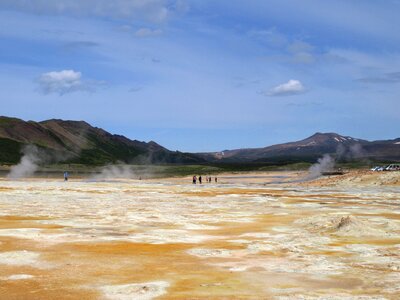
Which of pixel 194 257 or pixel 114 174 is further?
pixel 114 174

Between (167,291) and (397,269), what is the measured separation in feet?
19.9

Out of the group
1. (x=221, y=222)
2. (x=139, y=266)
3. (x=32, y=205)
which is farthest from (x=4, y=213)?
(x=139, y=266)

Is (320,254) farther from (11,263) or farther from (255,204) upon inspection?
(255,204)

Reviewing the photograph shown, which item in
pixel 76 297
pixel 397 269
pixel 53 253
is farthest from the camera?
pixel 53 253

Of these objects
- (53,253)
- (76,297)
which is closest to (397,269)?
(76,297)

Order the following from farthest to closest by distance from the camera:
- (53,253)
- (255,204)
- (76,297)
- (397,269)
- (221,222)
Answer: (255,204) → (221,222) → (53,253) → (397,269) → (76,297)

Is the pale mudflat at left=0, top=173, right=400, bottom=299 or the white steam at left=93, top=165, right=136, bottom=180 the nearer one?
the pale mudflat at left=0, top=173, right=400, bottom=299

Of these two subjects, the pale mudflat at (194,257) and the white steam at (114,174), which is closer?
the pale mudflat at (194,257)

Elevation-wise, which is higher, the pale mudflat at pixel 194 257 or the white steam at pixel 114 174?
the white steam at pixel 114 174

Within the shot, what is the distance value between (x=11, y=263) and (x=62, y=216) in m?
12.5

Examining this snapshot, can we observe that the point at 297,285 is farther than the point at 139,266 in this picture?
No

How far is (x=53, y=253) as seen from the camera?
15.6 meters

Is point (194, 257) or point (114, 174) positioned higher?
point (114, 174)

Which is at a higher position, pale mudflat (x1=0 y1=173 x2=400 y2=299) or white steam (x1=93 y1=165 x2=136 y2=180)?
white steam (x1=93 y1=165 x2=136 y2=180)
